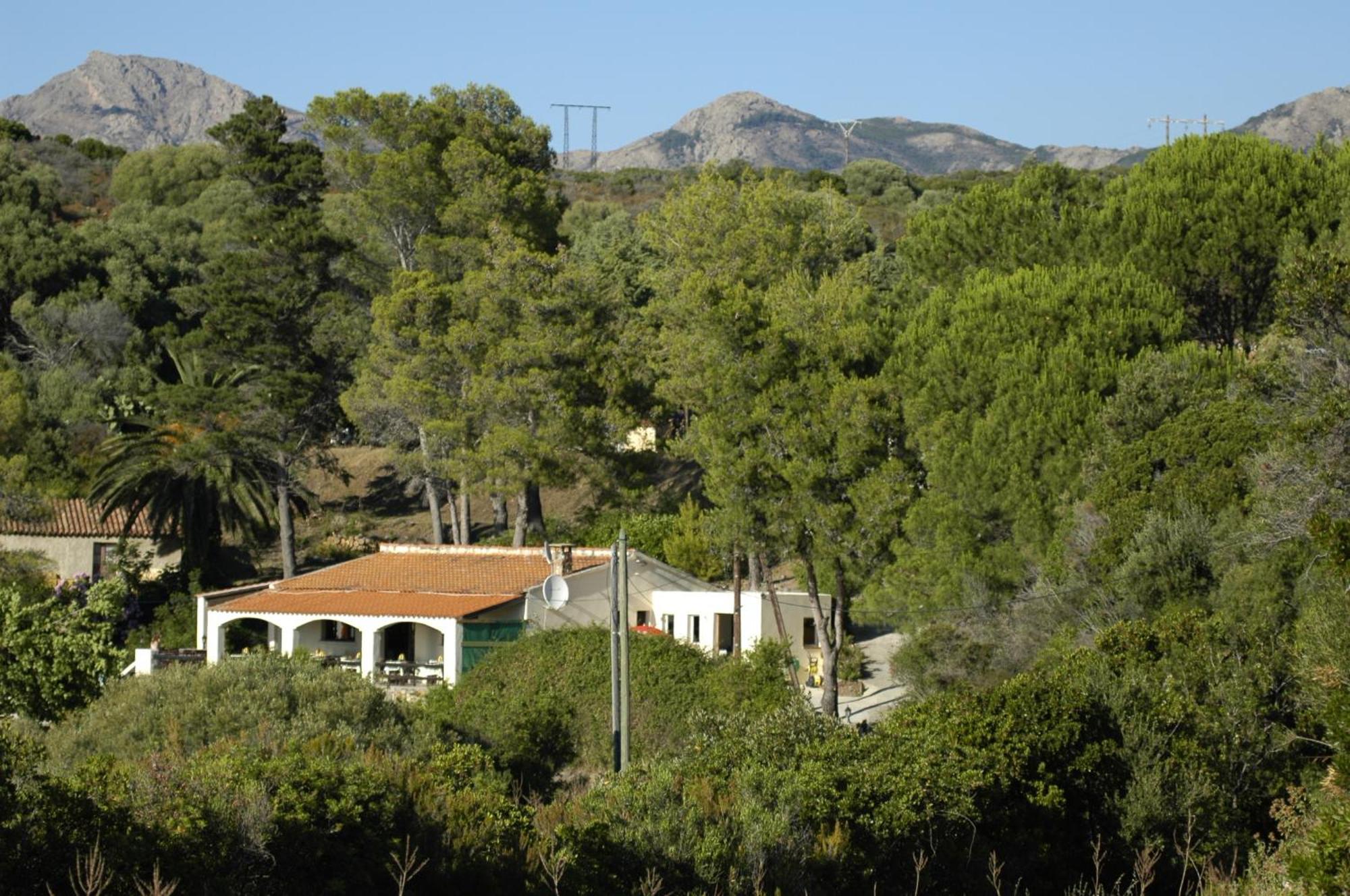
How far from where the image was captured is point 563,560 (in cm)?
3225

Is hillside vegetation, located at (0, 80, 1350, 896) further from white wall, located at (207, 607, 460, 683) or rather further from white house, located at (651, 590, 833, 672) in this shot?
white wall, located at (207, 607, 460, 683)

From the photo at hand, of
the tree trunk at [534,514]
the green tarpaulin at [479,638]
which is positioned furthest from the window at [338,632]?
the tree trunk at [534,514]

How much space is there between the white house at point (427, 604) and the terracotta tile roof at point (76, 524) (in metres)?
5.93

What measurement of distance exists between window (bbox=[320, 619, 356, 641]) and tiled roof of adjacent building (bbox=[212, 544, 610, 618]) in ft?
2.54

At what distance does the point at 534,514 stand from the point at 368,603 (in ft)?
29.1

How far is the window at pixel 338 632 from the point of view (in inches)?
1350

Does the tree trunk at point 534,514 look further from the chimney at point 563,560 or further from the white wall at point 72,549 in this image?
the white wall at point 72,549

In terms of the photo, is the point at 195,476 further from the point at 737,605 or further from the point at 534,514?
the point at 737,605

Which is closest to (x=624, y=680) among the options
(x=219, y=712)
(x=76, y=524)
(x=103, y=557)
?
(x=219, y=712)

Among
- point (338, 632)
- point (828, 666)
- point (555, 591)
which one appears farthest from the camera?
point (338, 632)

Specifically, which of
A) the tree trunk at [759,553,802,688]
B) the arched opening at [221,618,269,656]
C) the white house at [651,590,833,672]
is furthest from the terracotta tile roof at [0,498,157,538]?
the tree trunk at [759,553,802,688]

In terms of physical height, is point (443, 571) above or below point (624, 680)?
below

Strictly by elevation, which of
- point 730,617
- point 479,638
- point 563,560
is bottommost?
point 730,617

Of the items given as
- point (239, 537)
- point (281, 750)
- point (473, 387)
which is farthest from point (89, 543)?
point (281, 750)
